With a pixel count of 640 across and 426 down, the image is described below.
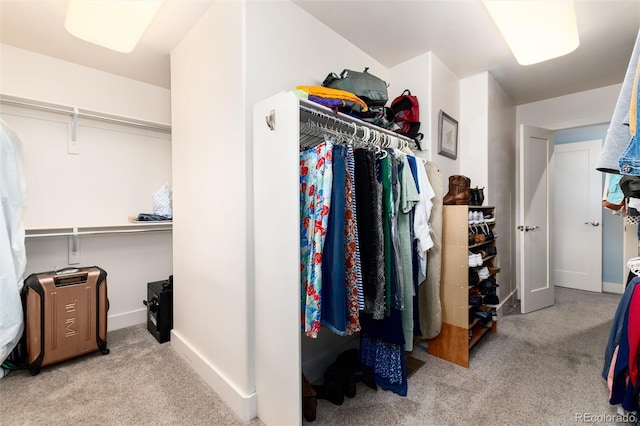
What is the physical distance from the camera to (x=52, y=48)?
2.24 m

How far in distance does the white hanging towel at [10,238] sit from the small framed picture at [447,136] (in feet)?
10.4

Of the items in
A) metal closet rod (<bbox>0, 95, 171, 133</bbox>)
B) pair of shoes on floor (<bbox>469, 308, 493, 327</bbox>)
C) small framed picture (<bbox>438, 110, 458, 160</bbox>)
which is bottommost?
pair of shoes on floor (<bbox>469, 308, 493, 327</bbox>)

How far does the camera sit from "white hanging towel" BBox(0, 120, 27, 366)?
1.82m

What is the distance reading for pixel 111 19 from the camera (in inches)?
63.5

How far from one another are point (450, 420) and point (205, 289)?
1.61 meters

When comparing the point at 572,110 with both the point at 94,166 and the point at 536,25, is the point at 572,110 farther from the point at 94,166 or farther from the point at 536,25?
the point at 94,166

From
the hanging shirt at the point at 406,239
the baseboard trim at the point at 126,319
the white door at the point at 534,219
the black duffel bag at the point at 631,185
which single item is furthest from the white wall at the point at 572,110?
the baseboard trim at the point at 126,319

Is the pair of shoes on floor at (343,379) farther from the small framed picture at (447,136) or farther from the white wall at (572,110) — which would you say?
the white wall at (572,110)

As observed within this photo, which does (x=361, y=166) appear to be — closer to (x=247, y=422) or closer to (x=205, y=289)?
(x=205, y=289)

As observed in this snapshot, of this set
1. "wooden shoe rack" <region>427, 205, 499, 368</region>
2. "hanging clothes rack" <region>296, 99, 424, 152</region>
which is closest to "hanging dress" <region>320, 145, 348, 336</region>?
"hanging clothes rack" <region>296, 99, 424, 152</region>

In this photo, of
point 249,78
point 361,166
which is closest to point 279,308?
point 361,166

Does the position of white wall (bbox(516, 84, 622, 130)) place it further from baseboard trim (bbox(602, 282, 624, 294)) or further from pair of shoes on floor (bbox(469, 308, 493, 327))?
pair of shoes on floor (bbox(469, 308, 493, 327))

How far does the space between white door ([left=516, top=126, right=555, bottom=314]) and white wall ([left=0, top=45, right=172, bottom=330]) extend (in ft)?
12.1

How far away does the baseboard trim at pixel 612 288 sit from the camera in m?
3.79
